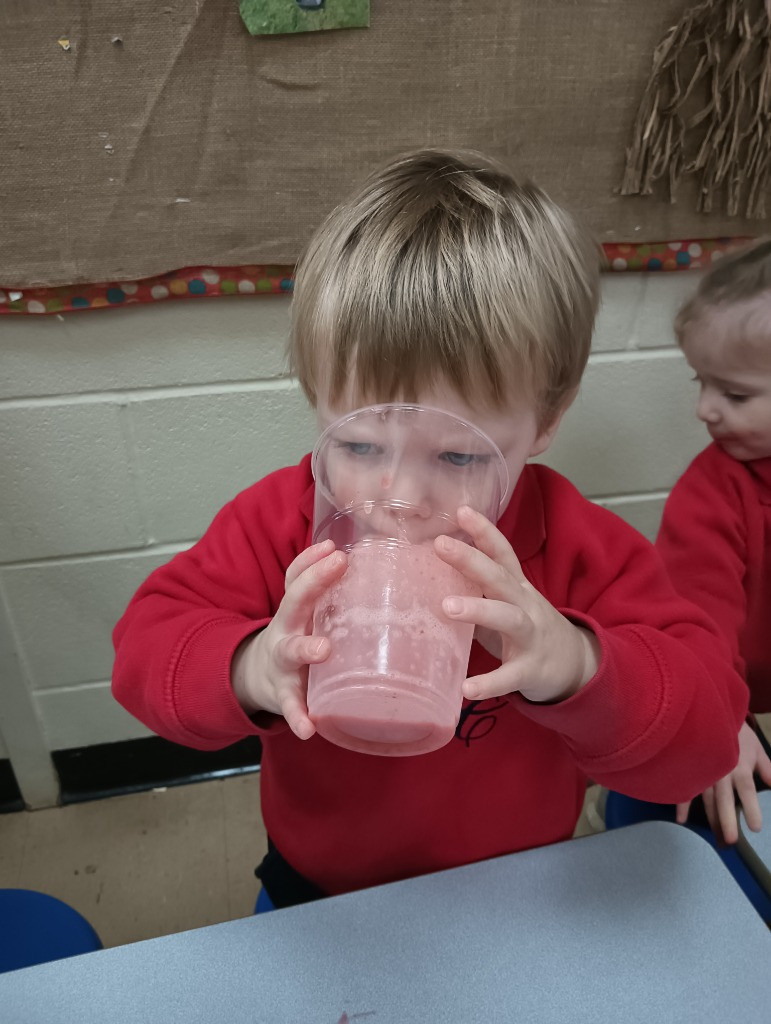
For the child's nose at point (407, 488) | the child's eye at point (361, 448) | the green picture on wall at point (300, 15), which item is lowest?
the child's nose at point (407, 488)

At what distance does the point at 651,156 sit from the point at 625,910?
3.15 ft

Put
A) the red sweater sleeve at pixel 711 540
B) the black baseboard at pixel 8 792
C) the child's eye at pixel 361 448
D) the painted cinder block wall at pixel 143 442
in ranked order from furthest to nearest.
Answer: the black baseboard at pixel 8 792, the painted cinder block wall at pixel 143 442, the red sweater sleeve at pixel 711 540, the child's eye at pixel 361 448

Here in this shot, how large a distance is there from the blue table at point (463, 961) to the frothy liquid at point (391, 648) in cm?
21

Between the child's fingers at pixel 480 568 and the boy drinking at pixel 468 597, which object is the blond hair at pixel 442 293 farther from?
the child's fingers at pixel 480 568

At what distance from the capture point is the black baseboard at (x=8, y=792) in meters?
1.56

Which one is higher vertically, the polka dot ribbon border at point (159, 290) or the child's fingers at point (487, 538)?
the polka dot ribbon border at point (159, 290)

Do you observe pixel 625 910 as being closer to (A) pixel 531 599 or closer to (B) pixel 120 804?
(A) pixel 531 599

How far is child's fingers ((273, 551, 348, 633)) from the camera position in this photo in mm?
506

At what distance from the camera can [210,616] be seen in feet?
2.33

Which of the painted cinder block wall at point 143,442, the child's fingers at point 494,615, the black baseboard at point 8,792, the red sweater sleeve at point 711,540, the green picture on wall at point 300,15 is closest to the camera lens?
the child's fingers at point 494,615

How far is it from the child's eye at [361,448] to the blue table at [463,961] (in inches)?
15.2

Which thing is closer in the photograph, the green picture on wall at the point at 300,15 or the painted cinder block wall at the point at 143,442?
the green picture on wall at the point at 300,15

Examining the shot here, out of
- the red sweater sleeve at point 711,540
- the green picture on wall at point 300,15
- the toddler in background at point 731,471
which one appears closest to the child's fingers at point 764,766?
the toddler in background at point 731,471

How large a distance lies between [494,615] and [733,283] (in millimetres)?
727
